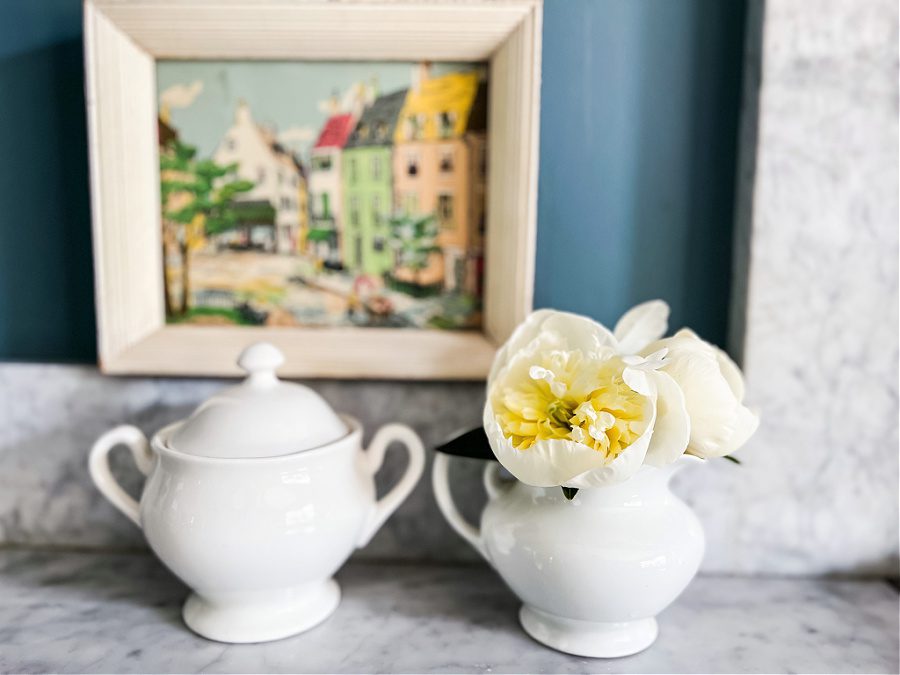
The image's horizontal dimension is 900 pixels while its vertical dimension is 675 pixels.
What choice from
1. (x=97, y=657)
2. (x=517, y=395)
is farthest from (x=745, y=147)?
(x=97, y=657)

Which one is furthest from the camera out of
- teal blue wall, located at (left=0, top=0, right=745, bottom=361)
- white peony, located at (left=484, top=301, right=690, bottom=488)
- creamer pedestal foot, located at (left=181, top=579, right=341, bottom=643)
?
teal blue wall, located at (left=0, top=0, right=745, bottom=361)

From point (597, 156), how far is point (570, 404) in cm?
33

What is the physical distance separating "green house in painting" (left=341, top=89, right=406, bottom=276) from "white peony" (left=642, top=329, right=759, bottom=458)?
Answer: 0.36m

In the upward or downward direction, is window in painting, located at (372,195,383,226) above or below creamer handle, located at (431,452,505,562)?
above

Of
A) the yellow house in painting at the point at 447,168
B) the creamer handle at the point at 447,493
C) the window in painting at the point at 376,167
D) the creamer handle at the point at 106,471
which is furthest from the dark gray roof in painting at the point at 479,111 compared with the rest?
the creamer handle at the point at 106,471

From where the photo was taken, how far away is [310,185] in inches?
33.6

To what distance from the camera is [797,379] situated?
815 mm

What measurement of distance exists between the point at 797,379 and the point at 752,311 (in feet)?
0.29

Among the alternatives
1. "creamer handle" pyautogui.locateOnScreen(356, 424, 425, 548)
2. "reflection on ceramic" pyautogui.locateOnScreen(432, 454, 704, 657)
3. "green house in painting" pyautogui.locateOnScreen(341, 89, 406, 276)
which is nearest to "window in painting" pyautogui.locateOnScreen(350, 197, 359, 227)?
"green house in painting" pyautogui.locateOnScreen(341, 89, 406, 276)

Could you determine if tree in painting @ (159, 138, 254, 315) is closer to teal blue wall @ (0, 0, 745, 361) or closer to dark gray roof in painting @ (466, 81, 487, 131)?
teal blue wall @ (0, 0, 745, 361)

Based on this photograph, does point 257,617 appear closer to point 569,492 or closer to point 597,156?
point 569,492

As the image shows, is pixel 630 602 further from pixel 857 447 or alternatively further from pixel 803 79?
pixel 803 79

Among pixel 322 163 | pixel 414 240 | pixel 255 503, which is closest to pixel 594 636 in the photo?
pixel 255 503

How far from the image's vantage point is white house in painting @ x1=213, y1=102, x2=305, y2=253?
845 millimetres
